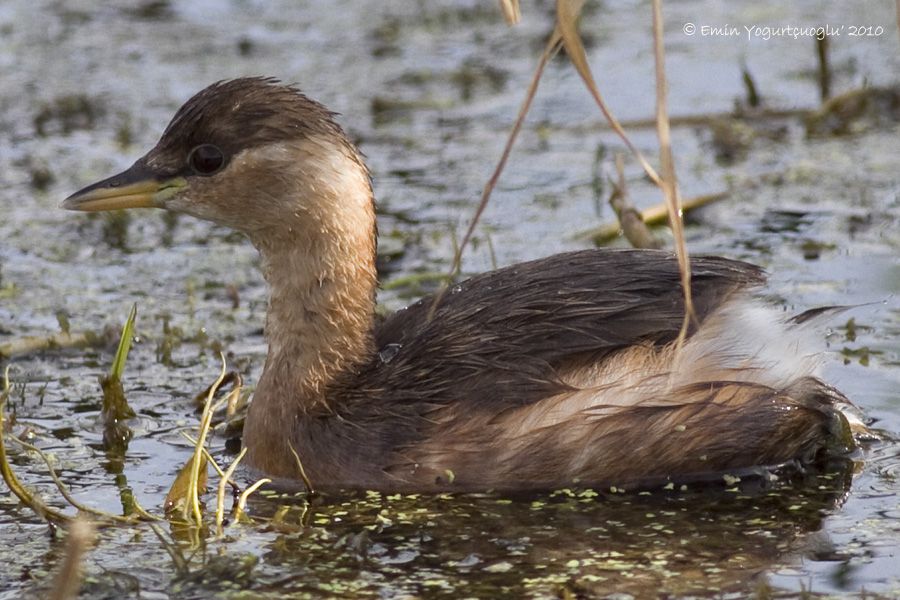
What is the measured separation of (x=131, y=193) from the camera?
604 cm

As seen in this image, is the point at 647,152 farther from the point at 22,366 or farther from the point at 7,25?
the point at 7,25

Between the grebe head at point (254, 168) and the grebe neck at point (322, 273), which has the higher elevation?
the grebe head at point (254, 168)

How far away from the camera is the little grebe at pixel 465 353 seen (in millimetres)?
5512

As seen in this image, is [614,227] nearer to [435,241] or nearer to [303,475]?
[435,241]

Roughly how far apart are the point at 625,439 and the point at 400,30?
6.46 meters

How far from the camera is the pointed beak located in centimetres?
603

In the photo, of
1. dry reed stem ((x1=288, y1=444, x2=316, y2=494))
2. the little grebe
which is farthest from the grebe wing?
dry reed stem ((x1=288, y1=444, x2=316, y2=494))

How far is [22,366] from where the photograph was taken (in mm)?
6836

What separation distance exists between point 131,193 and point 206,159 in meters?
0.29

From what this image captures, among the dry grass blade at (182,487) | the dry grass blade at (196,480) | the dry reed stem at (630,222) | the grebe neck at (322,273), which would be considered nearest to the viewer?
the dry grass blade at (196,480)

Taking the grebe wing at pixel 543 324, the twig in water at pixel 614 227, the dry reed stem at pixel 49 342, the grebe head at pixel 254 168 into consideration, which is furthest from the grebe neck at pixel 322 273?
the twig in water at pixel 614 227

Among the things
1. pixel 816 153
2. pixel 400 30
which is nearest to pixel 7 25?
pixel 400 30

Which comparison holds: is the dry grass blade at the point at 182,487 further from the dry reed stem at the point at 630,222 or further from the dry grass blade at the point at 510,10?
the dry reed stem at the point at 630,222

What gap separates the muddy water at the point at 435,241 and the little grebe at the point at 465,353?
0.14 metres
